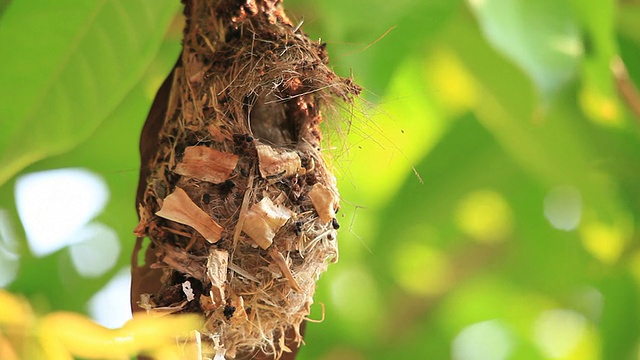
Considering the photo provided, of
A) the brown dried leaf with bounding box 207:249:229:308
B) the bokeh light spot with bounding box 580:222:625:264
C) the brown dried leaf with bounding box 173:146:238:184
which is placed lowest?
the bokeh light spot with bounding box 580:222:625:264

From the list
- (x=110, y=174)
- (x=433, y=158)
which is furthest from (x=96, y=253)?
(x=433, y=158)

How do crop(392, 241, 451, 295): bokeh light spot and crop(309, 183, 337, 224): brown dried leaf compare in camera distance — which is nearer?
crop(309, 183, 337, 224): brown dried leaf

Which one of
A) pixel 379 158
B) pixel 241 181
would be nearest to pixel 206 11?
pixel 241 181

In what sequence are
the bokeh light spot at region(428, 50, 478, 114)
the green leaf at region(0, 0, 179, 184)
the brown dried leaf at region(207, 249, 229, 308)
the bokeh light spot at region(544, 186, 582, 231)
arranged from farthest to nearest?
the bokeh light spot at region(544, 186, 582, 231)
the bokeh light spot at region(428, 50, 478, 114)
the green leaf at region(0, 0, 179, 184)
the brown dried leaf at region(207, 249, 229, 308)

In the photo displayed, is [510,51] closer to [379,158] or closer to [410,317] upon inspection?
[379,158]

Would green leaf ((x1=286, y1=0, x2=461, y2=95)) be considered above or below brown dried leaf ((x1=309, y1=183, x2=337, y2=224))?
above

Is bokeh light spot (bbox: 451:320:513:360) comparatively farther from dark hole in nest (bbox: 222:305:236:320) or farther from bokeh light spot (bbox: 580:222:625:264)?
dark hole in nest (bbox: 222:305:236:320)

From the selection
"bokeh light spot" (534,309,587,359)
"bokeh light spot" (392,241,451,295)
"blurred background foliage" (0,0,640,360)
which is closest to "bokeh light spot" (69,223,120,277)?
"blurred background foliage" (0,0,640,360)
